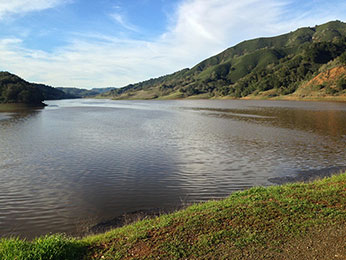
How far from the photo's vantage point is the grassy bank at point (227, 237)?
891 centimetres

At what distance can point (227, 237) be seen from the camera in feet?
32.4

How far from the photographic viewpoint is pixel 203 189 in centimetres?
1945

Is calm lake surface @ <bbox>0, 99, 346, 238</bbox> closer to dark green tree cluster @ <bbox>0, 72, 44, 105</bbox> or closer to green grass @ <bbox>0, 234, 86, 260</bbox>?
green grass @ <bbox>0, 234, 86, 260</bbox>

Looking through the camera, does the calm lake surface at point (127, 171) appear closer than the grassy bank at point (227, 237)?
No

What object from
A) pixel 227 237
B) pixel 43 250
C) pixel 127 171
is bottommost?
pixel 127 171

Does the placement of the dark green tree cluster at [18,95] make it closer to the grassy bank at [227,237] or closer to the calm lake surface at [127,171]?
the calm lake surface at [127,171]

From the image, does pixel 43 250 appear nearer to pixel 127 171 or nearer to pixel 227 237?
pixel 227 237

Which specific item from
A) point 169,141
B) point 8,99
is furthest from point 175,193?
point 8,99

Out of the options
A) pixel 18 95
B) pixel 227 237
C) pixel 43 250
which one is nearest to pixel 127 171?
pixel 43 250

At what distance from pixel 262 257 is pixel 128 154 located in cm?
2416

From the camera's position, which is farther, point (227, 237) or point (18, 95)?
point (18, 95)

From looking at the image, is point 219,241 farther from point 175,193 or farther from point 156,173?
point 156,173

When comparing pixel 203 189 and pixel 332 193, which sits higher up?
pixel 332 193

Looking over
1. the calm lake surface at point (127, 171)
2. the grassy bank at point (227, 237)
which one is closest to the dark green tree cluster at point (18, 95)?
the calm lake surface at point (127, 171)
